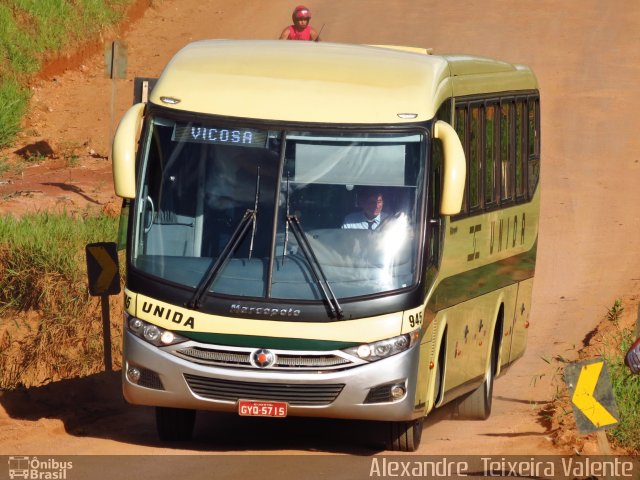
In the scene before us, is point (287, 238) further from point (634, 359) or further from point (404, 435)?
point (634, 359)

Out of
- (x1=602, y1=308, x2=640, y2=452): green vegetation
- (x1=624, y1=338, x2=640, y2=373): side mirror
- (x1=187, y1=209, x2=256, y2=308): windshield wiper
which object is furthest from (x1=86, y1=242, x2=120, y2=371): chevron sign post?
(x1=624, y1=338, x2=640, y2=373): side mirror

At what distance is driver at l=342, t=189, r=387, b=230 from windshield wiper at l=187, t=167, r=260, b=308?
0.67 m

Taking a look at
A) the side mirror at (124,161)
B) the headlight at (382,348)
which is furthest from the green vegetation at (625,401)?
the side mirror at (124,161)

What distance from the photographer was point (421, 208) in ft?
37.0

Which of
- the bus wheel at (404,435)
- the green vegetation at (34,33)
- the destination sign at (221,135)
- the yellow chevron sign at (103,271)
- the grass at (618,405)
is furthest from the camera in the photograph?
the green vegetation at (34,33)

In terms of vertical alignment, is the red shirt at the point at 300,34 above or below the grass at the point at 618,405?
above

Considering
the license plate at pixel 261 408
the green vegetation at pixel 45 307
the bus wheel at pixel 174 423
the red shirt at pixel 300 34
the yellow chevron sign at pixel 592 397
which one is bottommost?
the green vegetation at pixel 45 307

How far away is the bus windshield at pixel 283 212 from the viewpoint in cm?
1104

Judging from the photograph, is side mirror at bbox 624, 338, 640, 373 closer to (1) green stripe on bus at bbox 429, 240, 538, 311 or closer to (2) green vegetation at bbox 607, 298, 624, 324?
(1) green stripe on bus at bbox 429, 240, 538, 311

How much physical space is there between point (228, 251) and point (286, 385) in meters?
1.07

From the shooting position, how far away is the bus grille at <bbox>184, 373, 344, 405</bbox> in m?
10.9

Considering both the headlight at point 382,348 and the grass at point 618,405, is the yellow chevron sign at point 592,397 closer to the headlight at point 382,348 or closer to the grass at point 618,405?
the headlight at point 382,348

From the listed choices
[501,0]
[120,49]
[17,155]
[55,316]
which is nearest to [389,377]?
[55,316]

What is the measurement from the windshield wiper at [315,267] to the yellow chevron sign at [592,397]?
5.88 feet
